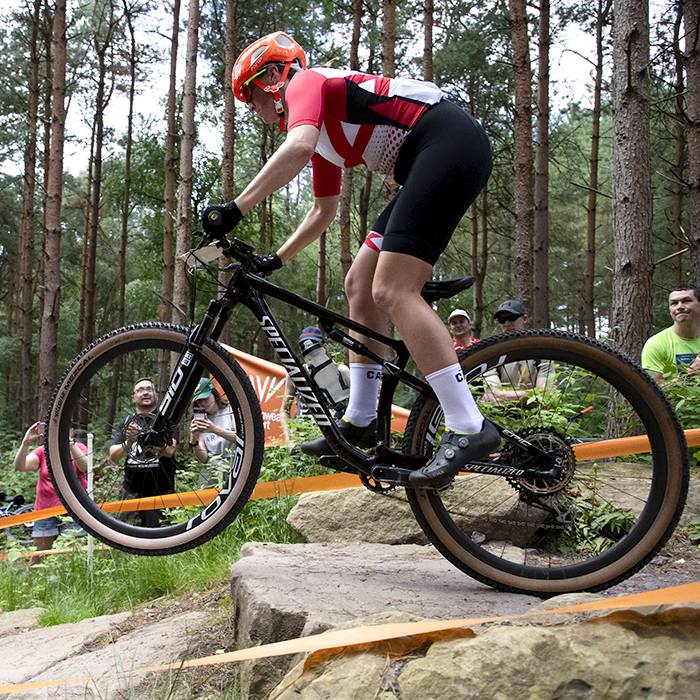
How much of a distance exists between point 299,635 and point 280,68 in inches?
87.3

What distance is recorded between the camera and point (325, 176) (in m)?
2.87

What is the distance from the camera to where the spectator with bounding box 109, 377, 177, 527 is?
288 centimetres

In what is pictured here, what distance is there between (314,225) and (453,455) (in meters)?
1.29

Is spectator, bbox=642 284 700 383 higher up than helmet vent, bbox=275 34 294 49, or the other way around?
helmet vent, bbox=275 34 294 49

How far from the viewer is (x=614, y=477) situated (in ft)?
11.3

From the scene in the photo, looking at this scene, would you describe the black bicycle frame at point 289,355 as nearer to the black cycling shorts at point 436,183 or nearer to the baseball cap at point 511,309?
the black cycling shorts at point 436,183

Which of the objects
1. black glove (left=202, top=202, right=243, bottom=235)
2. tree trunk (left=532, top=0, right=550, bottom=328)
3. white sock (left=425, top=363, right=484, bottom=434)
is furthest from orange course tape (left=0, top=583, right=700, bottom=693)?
tree trunk (left=532, top=0, right=550, bottom=328)

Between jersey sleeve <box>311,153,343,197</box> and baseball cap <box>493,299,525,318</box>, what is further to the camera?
baseball cap <box>493,299,525,318</box>

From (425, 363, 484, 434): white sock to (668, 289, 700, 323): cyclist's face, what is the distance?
3.47m

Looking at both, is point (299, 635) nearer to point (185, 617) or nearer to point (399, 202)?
point (185, 617)

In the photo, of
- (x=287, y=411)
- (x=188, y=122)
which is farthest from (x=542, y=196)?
(x=287, y=411)

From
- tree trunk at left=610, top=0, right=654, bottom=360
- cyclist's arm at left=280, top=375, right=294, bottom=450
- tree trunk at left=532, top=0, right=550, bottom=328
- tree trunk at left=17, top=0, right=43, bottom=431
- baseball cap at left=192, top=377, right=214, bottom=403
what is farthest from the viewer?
tree trunk at left=17, top=0, right=43, bottom=431

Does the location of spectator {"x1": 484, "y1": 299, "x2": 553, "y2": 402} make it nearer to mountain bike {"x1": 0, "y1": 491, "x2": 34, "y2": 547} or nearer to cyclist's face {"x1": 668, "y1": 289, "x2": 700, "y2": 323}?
cyclist's face {"x1": 668, "y1": 289, "x2": 700, "y2": 323}

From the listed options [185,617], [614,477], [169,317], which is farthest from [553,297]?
[185,617]
